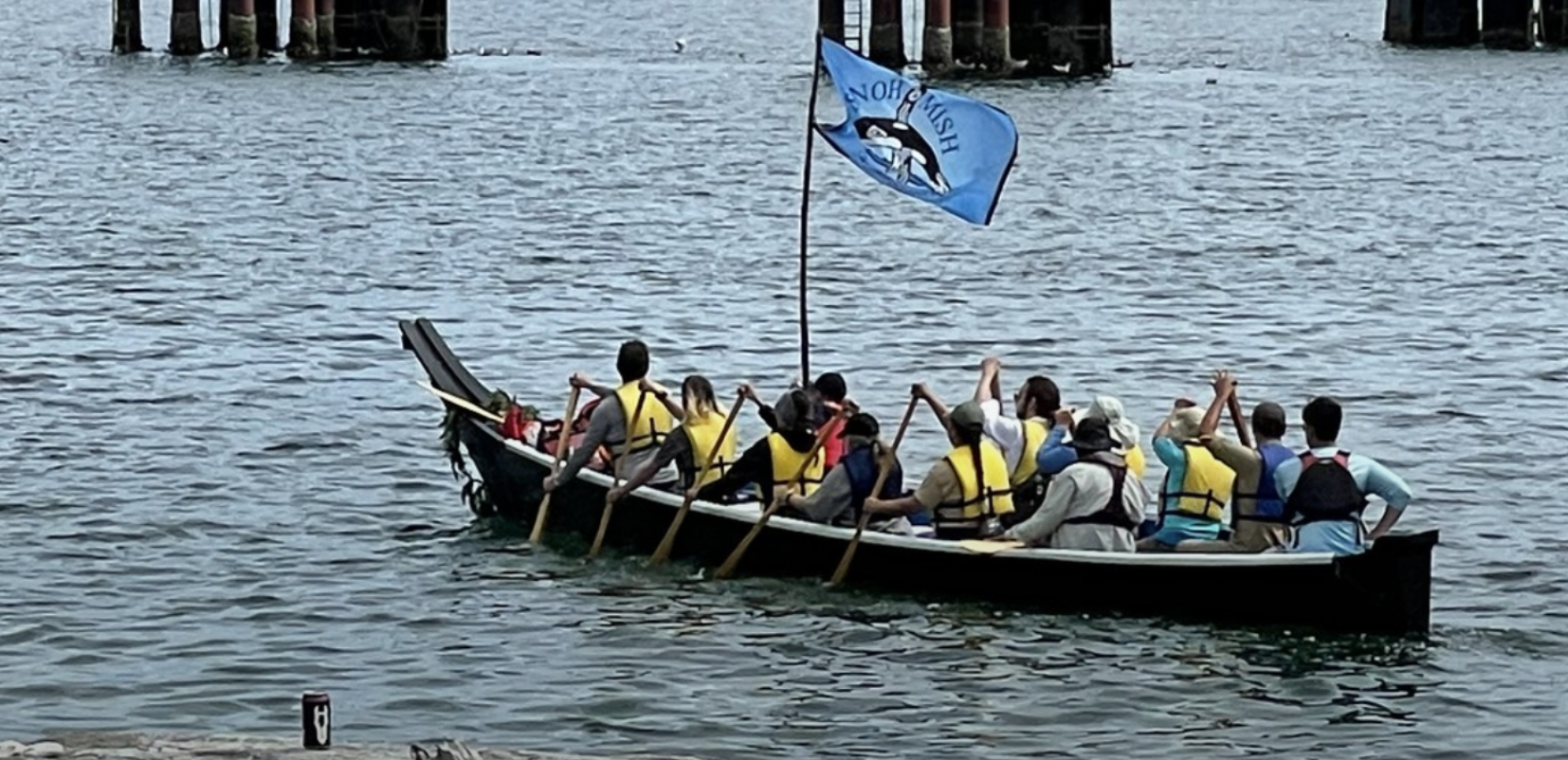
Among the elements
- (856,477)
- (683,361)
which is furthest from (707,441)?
→ (683,361)

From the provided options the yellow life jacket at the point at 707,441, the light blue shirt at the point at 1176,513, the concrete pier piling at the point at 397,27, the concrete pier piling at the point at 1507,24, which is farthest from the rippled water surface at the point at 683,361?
the concrete pier piling at the point at 1507,24

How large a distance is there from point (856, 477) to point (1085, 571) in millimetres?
1629

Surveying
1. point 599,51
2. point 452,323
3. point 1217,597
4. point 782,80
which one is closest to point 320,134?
point 782,80

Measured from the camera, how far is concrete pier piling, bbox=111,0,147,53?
7983 centimetres

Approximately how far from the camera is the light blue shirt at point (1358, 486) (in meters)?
18.0

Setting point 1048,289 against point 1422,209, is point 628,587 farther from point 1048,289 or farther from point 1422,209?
point 1422,209

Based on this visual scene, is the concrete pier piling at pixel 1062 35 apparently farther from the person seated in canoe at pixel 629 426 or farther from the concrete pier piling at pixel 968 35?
the person seated in canoe at pixel 629 426

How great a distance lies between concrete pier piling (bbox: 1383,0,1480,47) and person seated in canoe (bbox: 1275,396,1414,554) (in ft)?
214

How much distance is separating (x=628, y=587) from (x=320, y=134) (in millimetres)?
40415

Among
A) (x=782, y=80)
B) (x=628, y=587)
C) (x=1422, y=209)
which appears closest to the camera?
(x=628, y=587)

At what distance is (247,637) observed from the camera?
18969 mm

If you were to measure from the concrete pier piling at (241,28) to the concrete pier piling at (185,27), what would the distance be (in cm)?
164

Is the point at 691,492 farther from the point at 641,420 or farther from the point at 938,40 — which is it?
the point at 938,40

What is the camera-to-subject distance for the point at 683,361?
30.4m
